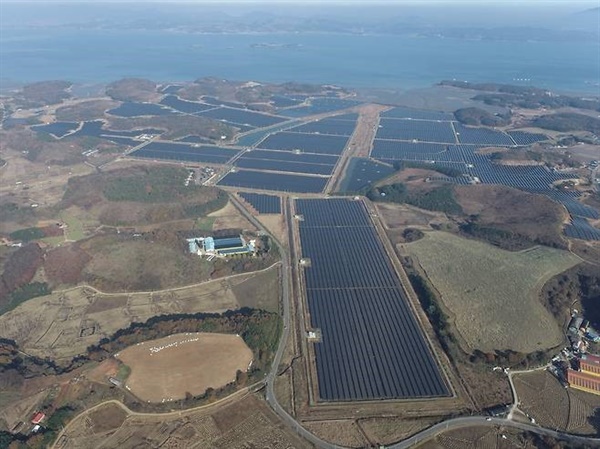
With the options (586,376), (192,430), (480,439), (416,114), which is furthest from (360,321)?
(416,114)

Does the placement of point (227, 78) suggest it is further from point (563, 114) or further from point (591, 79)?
point (591, 79)

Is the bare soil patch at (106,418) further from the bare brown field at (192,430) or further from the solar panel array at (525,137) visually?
the solar panel array at (525,137)

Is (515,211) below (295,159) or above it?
above

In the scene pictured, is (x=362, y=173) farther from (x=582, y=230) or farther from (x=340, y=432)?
(x=340, y=432)

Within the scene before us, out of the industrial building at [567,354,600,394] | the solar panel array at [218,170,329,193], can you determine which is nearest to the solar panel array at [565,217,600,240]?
the industrial building at [567,354,600,394]

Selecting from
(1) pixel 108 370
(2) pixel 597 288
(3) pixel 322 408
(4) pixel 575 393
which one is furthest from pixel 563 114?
(1) pixel 108 370

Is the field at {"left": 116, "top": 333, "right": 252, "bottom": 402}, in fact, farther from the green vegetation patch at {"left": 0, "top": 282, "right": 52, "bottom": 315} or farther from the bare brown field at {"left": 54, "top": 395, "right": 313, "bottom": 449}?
the green vegetation patch at {"left": 0, "top": 282, "right": 52, "bottom": 315}
